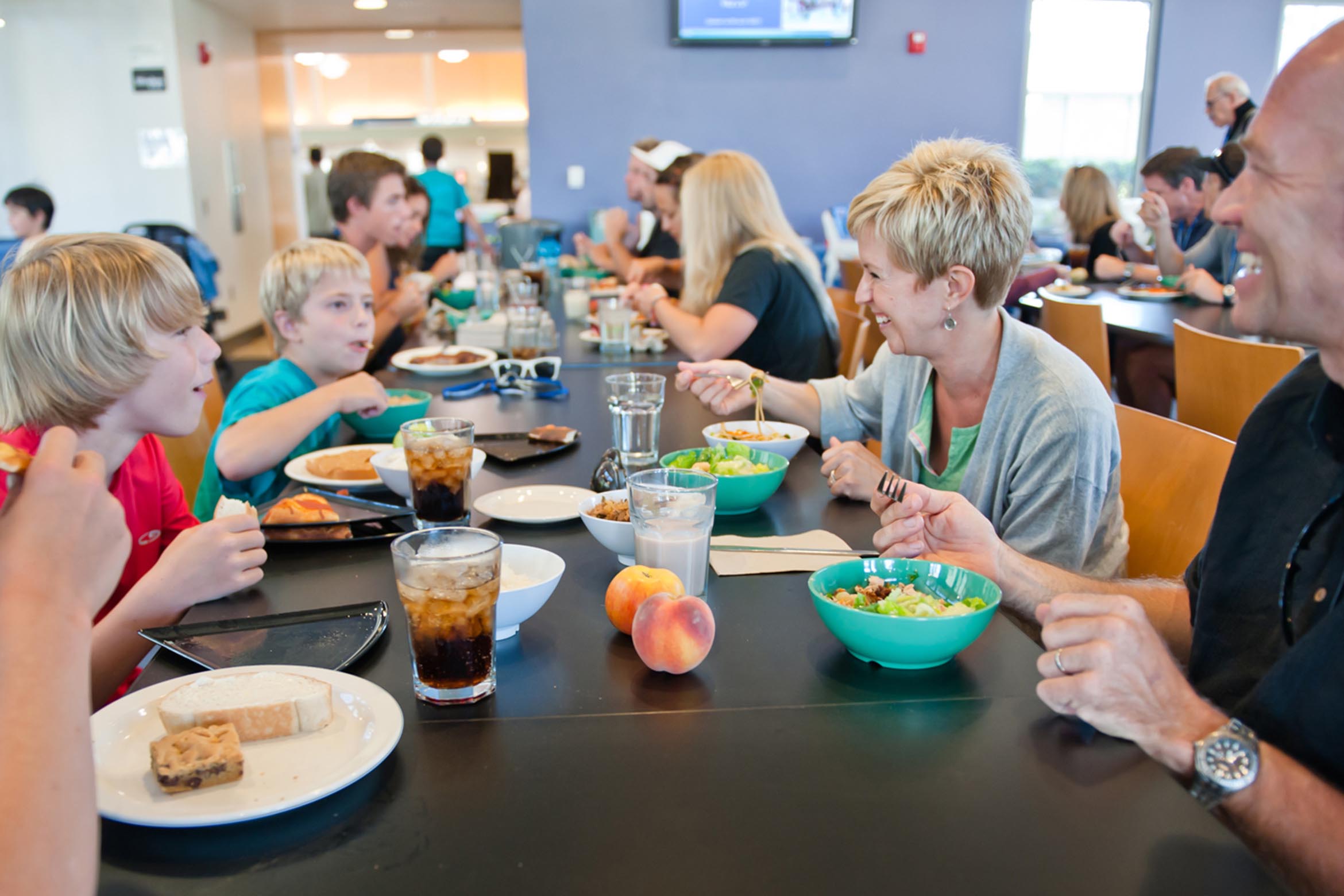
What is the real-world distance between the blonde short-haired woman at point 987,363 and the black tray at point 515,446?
583 millimetres

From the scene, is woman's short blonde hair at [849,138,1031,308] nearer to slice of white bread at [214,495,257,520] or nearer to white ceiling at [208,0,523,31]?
slice of white bread at [214,495,257,520]

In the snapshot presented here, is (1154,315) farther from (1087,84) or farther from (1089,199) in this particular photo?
(1087,84)

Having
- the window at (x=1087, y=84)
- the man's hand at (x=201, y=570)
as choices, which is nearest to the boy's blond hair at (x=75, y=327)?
the man's hand at (x=201, y=570)

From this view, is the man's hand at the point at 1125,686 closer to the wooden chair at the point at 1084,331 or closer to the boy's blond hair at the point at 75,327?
the boy's blond hair at the point at 75,327

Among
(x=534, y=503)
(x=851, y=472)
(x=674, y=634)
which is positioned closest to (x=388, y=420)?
(x=534, y=503)

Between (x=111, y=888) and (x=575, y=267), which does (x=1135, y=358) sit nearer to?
(x=575, y=267)

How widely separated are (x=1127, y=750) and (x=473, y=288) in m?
4.00

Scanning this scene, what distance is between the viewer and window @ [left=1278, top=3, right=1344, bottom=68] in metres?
6.82

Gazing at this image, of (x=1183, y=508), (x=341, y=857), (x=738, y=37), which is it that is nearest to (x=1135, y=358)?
(x=1183, y=508)

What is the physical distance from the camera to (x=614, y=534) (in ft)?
4.33

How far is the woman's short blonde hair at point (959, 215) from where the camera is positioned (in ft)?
5.22

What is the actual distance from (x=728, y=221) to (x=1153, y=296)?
2.01 m

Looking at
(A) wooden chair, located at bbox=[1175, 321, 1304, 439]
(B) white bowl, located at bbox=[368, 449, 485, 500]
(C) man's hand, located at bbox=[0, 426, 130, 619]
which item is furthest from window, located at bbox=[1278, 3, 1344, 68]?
(C) man's hand, located at bbox=[0, 426, 130, 619]

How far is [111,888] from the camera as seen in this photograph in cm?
70
